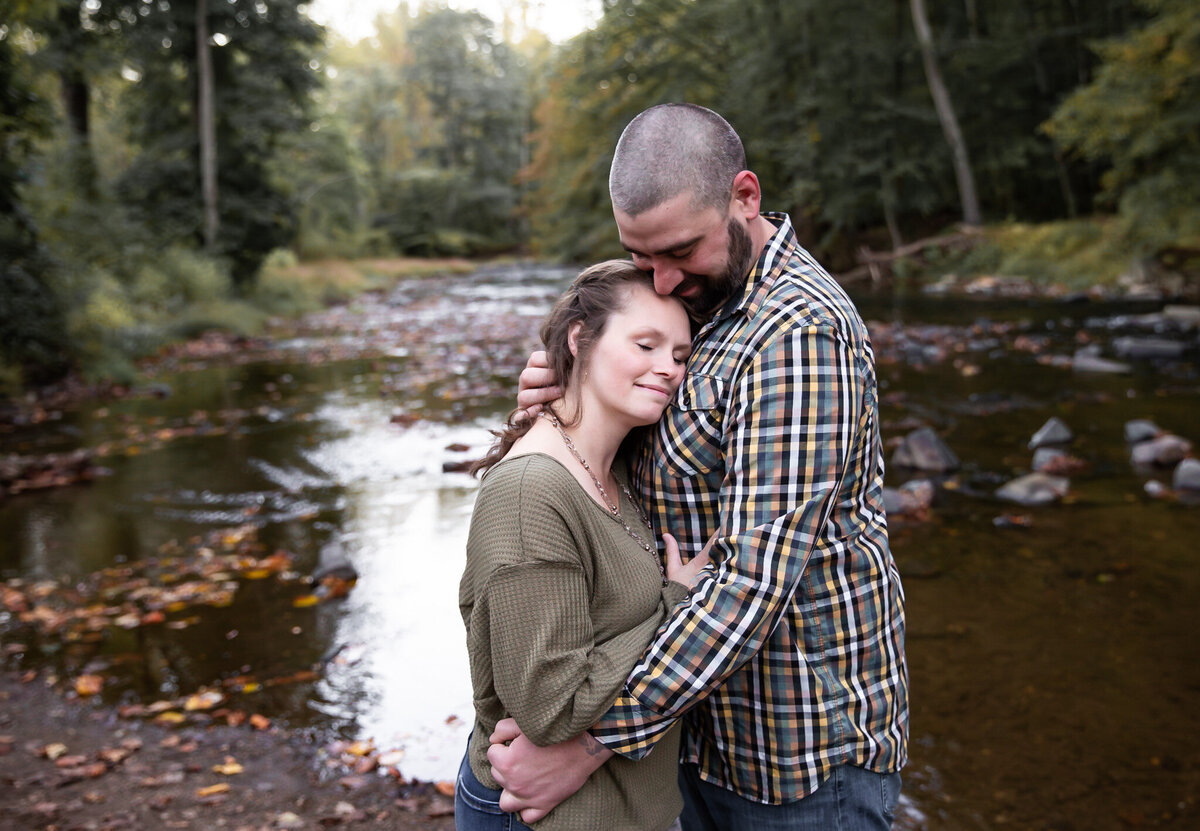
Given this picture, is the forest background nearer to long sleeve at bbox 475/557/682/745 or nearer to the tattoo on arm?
long sleeve at bbox 475/557/682/745

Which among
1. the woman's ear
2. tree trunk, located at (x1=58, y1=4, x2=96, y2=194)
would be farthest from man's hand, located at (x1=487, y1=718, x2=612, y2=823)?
tree trunk, located at (x1=58, y1=4, x2=96, y2=194)

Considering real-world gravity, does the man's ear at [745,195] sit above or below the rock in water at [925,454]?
above

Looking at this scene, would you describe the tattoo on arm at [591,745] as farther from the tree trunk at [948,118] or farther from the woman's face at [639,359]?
the tree trunk at [948,118]

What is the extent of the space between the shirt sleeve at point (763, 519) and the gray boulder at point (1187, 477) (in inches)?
266

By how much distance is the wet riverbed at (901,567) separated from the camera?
4164 millimetres

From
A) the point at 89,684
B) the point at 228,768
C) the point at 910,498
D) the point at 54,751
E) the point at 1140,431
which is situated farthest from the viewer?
the point at 1140,431

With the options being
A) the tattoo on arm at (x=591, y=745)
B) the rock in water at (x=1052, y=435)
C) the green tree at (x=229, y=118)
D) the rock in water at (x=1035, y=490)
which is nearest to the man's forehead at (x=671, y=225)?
the tattoo on arm at (x=591, y=745)

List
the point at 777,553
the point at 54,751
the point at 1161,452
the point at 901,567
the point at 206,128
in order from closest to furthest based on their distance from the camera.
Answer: the point at 777,553 < the point at 54,751 < the point at 901,567 < the point at 1161,452 < the point at 206,128

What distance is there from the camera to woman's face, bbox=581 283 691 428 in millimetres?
2053

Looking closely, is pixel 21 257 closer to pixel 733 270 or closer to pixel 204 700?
pixel 204 700

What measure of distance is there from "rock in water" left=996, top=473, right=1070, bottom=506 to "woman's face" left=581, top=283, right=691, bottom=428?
6027 millimetres

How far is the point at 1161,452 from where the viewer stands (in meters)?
7.98

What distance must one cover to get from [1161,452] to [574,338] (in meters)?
7.56

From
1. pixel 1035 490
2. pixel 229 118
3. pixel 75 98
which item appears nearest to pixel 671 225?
pixel 1035 490
